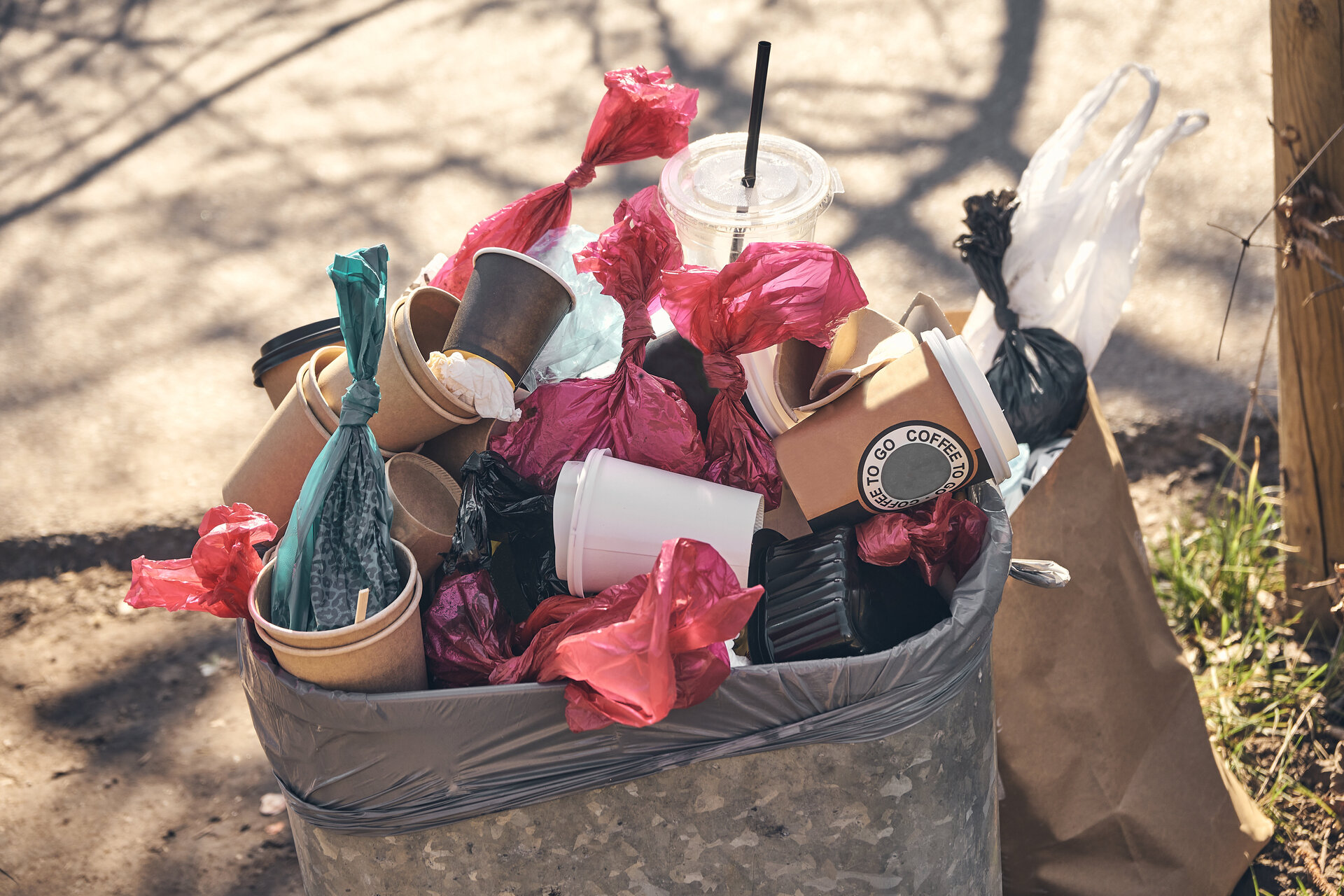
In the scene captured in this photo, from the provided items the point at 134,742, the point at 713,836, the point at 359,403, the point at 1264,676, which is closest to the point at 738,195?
the point at 359,403

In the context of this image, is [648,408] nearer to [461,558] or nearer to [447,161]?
[461,558]

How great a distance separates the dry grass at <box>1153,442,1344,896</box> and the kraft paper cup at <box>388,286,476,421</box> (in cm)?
151

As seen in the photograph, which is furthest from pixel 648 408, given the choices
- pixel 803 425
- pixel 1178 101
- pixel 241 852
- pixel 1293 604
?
pixel 1178 101

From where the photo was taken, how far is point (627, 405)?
1393mm

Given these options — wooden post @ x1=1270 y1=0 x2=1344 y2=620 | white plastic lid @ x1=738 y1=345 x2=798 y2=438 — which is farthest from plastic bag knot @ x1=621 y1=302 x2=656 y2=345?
wooden post @ x1=1270 y1=0 x2=1344 y2=620

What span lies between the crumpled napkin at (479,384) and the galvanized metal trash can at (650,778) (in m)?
0.39

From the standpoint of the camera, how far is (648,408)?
1387 millimetres

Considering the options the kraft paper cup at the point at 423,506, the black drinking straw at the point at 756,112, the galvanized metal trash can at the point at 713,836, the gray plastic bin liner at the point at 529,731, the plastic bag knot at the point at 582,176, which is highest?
the black drinking straw at the point at 756,112

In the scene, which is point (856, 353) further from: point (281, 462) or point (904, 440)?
point (281, 462)

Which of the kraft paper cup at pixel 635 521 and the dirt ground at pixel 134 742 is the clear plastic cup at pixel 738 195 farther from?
the dirt ground at pixel 134 742

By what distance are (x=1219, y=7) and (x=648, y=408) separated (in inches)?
153

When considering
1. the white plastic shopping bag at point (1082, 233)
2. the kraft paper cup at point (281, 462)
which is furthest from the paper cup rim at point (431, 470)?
the white plastic shopping bag at point (1082, 233)

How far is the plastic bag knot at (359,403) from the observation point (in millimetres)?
1172

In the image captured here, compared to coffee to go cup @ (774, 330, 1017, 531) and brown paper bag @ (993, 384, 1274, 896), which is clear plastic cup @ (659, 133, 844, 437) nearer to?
coffee to go cup @ (774, 330, 1017, 531)
